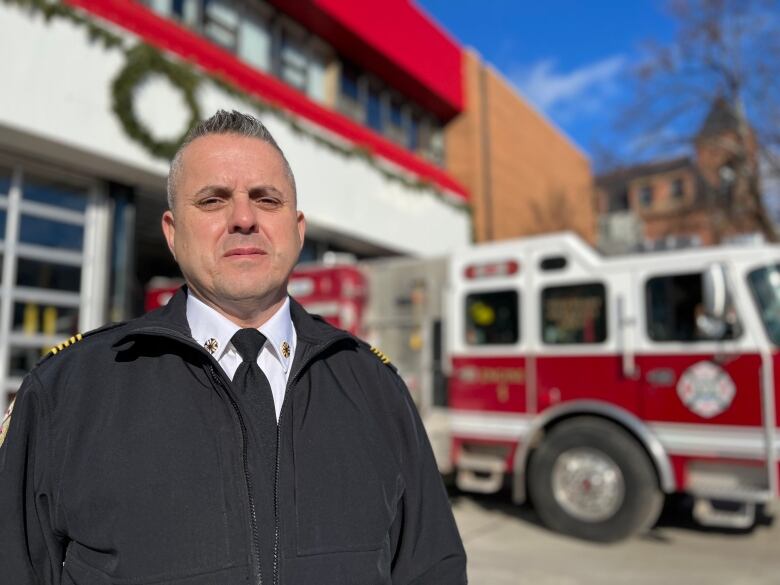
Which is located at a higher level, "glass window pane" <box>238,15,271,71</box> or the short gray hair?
"glass window pane" <box>238,15,271,71</box>

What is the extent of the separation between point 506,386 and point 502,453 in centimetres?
70

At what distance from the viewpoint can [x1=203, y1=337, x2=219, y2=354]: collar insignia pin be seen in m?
1.54

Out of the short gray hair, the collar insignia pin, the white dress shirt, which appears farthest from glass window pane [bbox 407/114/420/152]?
the collar insignia pin

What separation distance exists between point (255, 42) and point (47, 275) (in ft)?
18.1

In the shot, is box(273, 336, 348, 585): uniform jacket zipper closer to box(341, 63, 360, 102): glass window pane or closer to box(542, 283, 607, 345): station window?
box(542, 283, 607, 345): station window

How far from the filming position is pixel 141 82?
27.7 feet

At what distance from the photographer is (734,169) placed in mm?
15383

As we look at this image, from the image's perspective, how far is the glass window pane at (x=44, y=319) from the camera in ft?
26.6

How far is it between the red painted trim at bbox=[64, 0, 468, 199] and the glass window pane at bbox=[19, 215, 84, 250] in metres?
2.69

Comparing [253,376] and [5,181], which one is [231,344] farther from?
[5,181]

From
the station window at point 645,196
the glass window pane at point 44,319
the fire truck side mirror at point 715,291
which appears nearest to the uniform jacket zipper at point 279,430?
the fire truck side mirror at point 715,291

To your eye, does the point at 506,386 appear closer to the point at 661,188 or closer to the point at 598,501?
the point at 598,501

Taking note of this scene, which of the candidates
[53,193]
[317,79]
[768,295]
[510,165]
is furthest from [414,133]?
[768,295]

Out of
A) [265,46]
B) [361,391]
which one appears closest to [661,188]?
[265,46]
